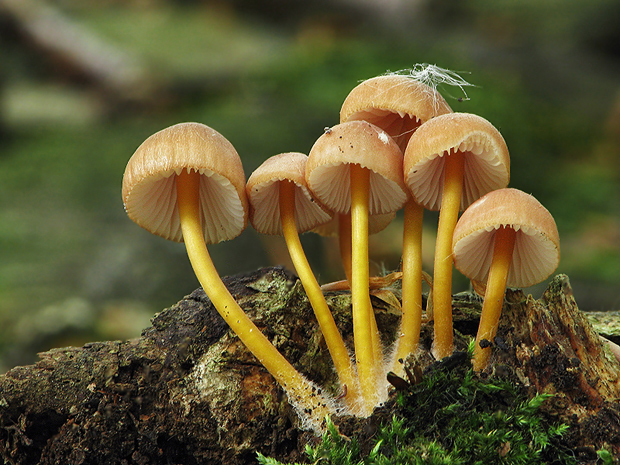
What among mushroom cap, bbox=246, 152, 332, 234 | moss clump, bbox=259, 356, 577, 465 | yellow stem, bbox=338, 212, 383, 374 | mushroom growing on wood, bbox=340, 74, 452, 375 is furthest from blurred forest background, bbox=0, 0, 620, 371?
moss clump, bbox=259, 356, 577, 465

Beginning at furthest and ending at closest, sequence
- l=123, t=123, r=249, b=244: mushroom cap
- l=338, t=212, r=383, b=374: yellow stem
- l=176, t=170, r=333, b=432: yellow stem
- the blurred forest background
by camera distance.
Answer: the blurred forest background → l=338, t=212, r=383, b=374: yellow stem → l=176, t=170, r=333, b=432: yellow stem → l=123, t=123, r=249, b=244: mushroom cap

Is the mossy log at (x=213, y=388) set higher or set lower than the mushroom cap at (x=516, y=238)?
lower

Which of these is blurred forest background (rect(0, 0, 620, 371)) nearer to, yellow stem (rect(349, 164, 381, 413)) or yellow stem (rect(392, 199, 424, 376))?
yellow stem (rect(392, 199, 424, 376))

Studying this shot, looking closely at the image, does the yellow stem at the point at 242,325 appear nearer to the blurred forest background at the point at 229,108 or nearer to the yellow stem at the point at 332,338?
the yellow stem at the point at 332,338

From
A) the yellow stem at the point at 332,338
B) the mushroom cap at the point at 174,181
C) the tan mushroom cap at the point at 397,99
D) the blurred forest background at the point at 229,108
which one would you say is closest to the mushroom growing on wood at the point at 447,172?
the tan mushroom cap at the point at 397,99

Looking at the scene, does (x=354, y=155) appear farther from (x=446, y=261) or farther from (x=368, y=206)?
(x=446, y=261)

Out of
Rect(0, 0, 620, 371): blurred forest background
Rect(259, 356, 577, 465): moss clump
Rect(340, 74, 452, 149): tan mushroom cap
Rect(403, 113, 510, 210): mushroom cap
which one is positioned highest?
Rect(0, 0, 620, 371): blurred forest background

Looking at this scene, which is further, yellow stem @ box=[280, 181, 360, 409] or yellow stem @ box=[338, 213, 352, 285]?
yellow stem @ box=[338, 213, 352, 285]

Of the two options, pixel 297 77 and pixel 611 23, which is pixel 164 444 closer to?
pixel 297 77
